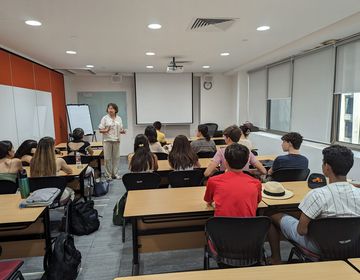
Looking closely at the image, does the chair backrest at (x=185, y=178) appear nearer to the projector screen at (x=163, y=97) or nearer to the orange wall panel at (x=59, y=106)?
the orange wall panel at (x=59, y=106)

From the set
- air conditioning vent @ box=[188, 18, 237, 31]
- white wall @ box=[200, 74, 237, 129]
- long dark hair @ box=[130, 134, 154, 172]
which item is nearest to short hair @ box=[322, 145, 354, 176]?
long dark hair @ box=[130, 134, 154, 172]

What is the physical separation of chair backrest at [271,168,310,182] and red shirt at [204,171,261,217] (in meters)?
1.20

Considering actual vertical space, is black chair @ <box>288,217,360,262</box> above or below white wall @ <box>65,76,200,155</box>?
below

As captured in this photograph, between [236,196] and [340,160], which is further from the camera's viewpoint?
[236,196]

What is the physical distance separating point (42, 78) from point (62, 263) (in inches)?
199

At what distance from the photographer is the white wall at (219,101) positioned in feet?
27.3

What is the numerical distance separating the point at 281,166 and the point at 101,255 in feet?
7.41

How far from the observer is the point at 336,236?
1603 millimetres

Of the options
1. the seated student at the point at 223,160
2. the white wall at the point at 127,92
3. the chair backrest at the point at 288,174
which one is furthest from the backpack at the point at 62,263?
the white wall at the point at 127,92

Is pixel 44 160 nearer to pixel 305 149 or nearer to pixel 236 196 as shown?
pixel 236 196

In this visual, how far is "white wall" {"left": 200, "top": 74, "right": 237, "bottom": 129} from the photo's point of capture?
832 cm

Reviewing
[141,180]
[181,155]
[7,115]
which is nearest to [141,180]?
[141,180]

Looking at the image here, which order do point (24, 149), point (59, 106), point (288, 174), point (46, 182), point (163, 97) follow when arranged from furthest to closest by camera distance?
point (163, 97) < point (59, 106) < point (24, 149) < point (288, 174) < point (46, 182)

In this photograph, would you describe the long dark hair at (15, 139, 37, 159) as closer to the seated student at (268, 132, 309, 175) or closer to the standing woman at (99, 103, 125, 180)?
the standing woman at (99, 103, 125, 180)
